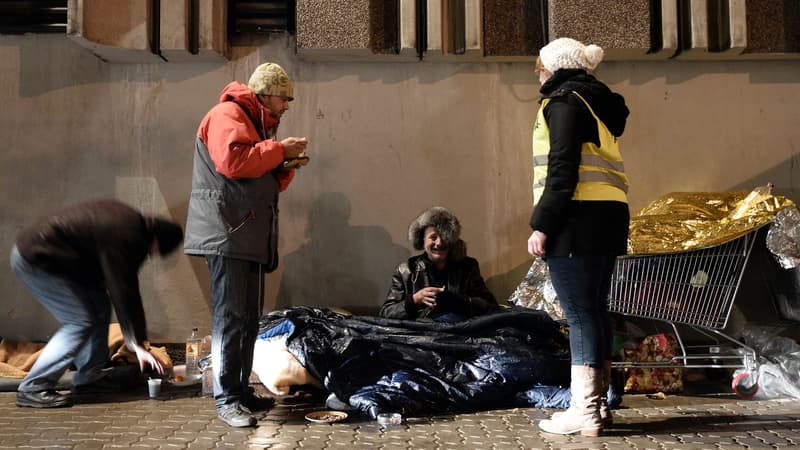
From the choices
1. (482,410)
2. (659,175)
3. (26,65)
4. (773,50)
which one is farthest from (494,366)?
(26,65)

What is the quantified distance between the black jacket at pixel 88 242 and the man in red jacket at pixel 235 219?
57cm

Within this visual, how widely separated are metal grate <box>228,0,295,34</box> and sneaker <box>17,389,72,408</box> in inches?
112

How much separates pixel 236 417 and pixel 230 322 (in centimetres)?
47

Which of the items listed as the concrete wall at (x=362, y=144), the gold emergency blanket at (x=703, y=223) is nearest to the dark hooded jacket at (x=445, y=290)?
the concrete wall at (x=362, y=144)

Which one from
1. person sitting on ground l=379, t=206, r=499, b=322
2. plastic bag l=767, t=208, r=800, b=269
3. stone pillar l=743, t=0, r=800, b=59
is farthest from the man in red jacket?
stone pillar l=743, t=0, r=800, b=59

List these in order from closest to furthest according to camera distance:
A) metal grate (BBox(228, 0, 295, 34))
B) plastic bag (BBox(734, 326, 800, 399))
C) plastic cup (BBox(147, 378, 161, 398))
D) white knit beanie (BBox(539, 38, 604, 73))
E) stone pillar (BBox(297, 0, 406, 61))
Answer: white knit beanie (BBox(539, 38, 604, 73)), plastic bag (BBox(734, 326, 800, 399)), plastic cup (BBox(147, 378, 161, 398)), stone pillar (BBox(297, 0, 406, 61)), metal grate (BBox(228, 0, 295, 34))

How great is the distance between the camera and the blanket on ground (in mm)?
3910

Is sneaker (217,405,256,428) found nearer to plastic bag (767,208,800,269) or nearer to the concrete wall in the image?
the concrete wall

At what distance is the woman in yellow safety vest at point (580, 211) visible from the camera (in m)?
3.15

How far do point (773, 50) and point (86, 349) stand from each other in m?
5.14

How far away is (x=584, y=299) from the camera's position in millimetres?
→ 3186

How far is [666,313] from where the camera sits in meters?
4.04

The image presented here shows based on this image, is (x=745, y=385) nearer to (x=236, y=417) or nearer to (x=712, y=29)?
(x=712, y=29)

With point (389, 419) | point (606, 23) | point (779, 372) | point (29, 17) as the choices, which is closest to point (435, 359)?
point (389, 419)
